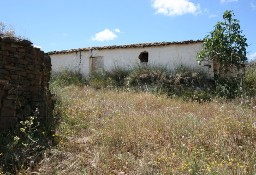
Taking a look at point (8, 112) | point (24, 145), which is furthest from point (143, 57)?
point (24, 145)

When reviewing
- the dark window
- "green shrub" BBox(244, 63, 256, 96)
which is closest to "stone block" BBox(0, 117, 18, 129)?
"green shrub" BBox(244, 63, 256, 96)

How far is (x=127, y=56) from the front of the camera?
50.2 ft

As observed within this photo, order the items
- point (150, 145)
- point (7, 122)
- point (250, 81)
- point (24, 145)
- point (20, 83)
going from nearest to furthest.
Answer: point (24, 145)
point (150, 145)
point (7, 122)
point (20, 83)
point (250, 81)

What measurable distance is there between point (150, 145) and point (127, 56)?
992 cm

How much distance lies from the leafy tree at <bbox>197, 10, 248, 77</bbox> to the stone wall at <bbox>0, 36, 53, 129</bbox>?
7.39 meters

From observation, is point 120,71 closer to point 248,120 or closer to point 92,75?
point 92,75

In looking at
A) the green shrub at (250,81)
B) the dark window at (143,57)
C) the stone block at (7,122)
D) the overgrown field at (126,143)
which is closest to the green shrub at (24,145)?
the overgrown field at (126,143)

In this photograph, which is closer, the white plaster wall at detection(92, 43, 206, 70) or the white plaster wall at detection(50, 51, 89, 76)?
the white plaster wall at detection(92, 43, 206, 70)

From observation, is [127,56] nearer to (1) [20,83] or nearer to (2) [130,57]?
(2) [130,57]

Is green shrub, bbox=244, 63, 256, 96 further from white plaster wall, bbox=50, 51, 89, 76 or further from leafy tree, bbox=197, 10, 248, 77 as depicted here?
white plaster wall, bbox=50, 51, 89, 76

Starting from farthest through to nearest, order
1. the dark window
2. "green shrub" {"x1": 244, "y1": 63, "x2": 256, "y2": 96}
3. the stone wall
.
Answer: the dark window
"green shrub" {"x1": 244, "y1": 63, "x2": 256, "y2": 96}
the stone wall

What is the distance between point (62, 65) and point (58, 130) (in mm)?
10872

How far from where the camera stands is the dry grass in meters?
4.86

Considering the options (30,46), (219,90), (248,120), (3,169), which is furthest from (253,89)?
(3,169)
